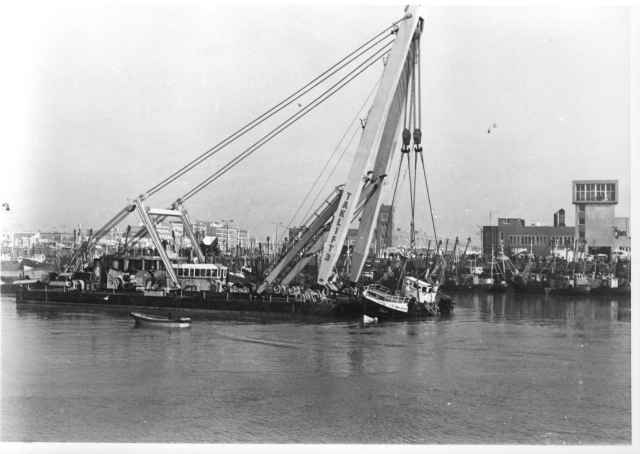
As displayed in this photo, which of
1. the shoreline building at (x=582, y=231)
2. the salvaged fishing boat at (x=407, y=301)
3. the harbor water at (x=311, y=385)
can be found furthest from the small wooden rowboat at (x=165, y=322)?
the shoreline building at (x=582, y=231)

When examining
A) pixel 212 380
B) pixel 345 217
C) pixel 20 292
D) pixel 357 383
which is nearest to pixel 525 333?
pixel 345 217

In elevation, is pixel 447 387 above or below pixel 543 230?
below

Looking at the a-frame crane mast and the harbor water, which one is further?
the a-frame crane mast

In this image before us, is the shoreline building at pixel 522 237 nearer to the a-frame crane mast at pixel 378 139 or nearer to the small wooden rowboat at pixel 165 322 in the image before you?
the a-frame crane mast at pixel 378 139

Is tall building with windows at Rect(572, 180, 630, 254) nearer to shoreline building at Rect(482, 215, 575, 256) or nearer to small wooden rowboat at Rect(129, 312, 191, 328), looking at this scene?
shoreline building at Rect(482, 215, 575, 256)

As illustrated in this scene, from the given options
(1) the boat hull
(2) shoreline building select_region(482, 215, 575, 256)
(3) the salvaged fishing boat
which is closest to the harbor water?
(1) the boat hull

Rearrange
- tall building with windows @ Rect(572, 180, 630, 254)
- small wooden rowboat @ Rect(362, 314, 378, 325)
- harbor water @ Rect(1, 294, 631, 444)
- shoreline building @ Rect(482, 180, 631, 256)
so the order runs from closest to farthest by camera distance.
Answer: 1. harbor water @ Rect(1, 294, 631, 444)
2. tall building with windows @ Rect(572, 180, 630, 254)
3. shoreline building @ Rect(482, 180, 631, 256)
4. small wooden rowboat @ Rect(362, 314, 378, 325)

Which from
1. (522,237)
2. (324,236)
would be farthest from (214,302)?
(522,237)

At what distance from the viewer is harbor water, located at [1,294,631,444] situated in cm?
1489

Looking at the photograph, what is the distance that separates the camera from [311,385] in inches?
720

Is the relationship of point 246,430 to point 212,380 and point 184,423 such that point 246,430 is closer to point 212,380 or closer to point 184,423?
point 184,423

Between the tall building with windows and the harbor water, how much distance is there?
436 cm

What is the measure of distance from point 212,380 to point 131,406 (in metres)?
3.00

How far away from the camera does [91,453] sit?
14.3m
